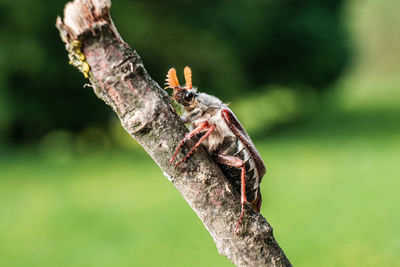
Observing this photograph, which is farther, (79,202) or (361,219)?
(79,202)

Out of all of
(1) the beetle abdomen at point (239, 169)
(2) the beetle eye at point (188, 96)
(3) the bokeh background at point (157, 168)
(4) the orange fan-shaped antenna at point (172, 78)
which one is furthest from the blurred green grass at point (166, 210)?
(4) the orange fan-shaped antenna at point (172, 78)

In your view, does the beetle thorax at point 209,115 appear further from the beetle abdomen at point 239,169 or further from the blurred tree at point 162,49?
the blurred tree at point 162,49

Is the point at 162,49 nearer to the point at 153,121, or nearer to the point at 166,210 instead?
the point at 166,210

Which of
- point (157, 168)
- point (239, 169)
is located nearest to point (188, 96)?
point (239, 169)

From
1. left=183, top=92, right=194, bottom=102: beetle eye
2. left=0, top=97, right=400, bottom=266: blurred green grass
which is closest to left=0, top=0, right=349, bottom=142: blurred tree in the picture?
left=0, top=97, right=400, bottom=266: blurred green grass

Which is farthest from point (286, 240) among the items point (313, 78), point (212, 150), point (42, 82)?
point (313, 78)

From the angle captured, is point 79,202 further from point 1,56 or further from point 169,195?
point 1,56

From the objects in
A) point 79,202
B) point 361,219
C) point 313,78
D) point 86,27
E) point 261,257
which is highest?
point 313,78
